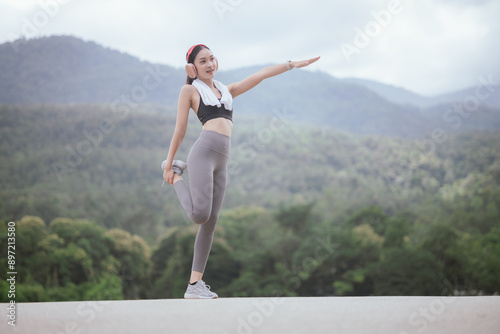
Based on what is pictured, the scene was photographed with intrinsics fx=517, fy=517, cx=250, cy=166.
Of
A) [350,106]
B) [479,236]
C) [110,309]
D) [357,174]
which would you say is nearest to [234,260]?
[479,236]

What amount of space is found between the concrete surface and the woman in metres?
0.69

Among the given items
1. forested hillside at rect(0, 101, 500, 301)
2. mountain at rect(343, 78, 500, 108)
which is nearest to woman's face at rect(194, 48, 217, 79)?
forested hillside at rect(0, 101, 500, 301)

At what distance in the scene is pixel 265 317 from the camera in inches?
101

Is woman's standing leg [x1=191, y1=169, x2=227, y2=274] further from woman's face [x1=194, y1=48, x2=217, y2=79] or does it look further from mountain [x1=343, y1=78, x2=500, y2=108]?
mountain [x1=343, y1=78, x2=500, y2=108]

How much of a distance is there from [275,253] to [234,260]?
3251mm

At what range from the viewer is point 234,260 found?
34.9 meters

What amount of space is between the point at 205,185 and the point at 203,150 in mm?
247

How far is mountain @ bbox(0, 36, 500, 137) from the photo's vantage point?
2012 inches

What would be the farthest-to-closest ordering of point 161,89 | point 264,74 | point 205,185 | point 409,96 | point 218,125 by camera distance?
point 409,96
point 161,89
point 264,74
point 218,125
point 205,185

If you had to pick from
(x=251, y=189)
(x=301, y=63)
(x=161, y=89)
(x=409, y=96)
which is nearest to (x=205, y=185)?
(x=301, y=63)

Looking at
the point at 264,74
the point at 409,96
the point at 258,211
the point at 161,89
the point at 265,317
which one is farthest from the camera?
the point at 409,96

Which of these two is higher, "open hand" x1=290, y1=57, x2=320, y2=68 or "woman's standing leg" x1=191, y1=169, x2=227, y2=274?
"open hand" x1=290, y1=57, x2=320, y2=68

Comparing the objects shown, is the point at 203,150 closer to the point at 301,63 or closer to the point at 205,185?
the point at 205,185

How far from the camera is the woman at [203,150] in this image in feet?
11.1
